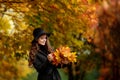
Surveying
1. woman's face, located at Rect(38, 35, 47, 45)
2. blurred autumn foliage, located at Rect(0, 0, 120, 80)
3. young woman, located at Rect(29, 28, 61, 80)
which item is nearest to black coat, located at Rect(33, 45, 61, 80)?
young woman, located at Rect(29, 28, 61, 80)

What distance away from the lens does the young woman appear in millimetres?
7879

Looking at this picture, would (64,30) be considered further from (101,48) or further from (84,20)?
(101,48)

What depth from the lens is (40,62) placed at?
7.91m

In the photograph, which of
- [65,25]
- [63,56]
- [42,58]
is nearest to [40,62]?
[42,58]

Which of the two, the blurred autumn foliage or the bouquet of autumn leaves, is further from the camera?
the bouquet of autumn leaves

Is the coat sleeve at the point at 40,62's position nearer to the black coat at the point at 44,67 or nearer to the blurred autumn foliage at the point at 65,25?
the black coat at the point at 44,67

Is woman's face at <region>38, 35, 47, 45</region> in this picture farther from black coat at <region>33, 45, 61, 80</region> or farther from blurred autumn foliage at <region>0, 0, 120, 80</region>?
blurred autumn foliage at <region>0, 0, 120, 80</region>

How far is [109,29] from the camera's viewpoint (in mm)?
4203

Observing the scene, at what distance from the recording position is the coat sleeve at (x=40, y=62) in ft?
25.7

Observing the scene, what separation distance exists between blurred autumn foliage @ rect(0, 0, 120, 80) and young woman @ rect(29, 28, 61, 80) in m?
0.82

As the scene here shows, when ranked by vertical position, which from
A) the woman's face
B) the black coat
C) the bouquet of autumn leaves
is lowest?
the black coat

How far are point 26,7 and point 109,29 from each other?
21.1ft

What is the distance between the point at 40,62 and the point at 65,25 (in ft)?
7.66

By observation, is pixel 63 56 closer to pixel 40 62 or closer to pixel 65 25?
pixel 40 62
